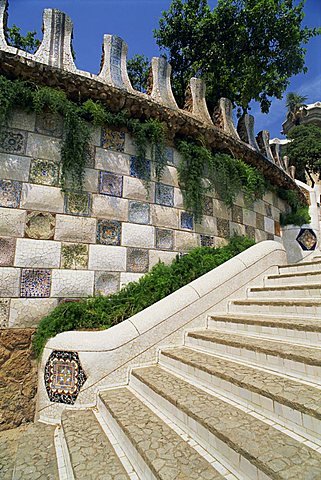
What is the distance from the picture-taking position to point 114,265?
4746 mm

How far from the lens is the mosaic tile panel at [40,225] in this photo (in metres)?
4.23

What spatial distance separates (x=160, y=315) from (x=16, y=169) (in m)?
2.95

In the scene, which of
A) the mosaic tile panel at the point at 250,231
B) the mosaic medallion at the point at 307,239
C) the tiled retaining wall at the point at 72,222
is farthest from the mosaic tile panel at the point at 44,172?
the mosaic medallion at the point at 307,239

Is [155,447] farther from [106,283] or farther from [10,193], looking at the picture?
[10,193]

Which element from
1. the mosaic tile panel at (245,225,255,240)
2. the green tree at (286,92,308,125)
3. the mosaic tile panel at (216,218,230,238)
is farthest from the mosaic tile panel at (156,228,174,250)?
the green tree at (286,92,308,125)

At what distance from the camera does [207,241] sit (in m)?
5.94

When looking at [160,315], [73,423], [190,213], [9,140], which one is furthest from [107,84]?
[73,423]

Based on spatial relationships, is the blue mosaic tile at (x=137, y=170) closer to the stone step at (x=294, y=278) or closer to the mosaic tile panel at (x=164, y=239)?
the mosaic tile panel at (x=164, y=239)

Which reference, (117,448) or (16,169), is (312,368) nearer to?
(117,448)

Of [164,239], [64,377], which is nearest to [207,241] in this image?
[164,239]

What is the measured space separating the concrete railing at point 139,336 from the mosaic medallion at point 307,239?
4.61 metres

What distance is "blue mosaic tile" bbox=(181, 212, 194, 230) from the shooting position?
5.64 metres

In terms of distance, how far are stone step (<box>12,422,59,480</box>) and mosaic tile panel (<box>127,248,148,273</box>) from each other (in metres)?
2.44

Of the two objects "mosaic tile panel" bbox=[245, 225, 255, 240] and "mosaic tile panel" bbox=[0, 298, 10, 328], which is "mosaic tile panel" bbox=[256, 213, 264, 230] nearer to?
"mosaic tile panel" bbox=[245, 225, 255, 240]
